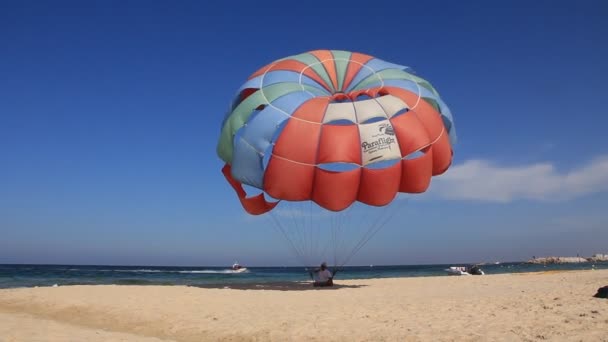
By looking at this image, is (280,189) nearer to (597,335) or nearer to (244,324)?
(244,324)

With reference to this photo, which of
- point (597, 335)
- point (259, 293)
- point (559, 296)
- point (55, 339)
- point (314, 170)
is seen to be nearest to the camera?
point (597, 335)

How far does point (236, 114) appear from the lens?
43.4 feet

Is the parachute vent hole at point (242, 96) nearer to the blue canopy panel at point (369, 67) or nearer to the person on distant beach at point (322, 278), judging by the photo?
the blue canopy panel at point (369, 67)

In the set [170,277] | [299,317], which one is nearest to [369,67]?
[299,317]

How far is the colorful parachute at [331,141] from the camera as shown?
12031mm

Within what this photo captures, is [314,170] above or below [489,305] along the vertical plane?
above

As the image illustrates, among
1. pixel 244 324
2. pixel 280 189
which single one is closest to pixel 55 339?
pixel 244 324

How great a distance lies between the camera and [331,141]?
11.9m

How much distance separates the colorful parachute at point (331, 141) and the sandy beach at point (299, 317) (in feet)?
9.25

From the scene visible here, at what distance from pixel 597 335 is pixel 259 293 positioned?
879 cm

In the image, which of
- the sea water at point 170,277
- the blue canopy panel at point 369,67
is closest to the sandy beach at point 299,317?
the sea water at point 170,277

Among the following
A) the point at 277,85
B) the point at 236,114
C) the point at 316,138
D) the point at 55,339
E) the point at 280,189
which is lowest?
the point at 55,339

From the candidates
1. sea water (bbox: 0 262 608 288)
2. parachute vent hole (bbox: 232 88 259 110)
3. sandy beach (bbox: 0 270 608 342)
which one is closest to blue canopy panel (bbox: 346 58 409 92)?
parachute vent hole (bbox: 232 88 259 110)

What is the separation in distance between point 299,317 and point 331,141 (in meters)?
4.90
